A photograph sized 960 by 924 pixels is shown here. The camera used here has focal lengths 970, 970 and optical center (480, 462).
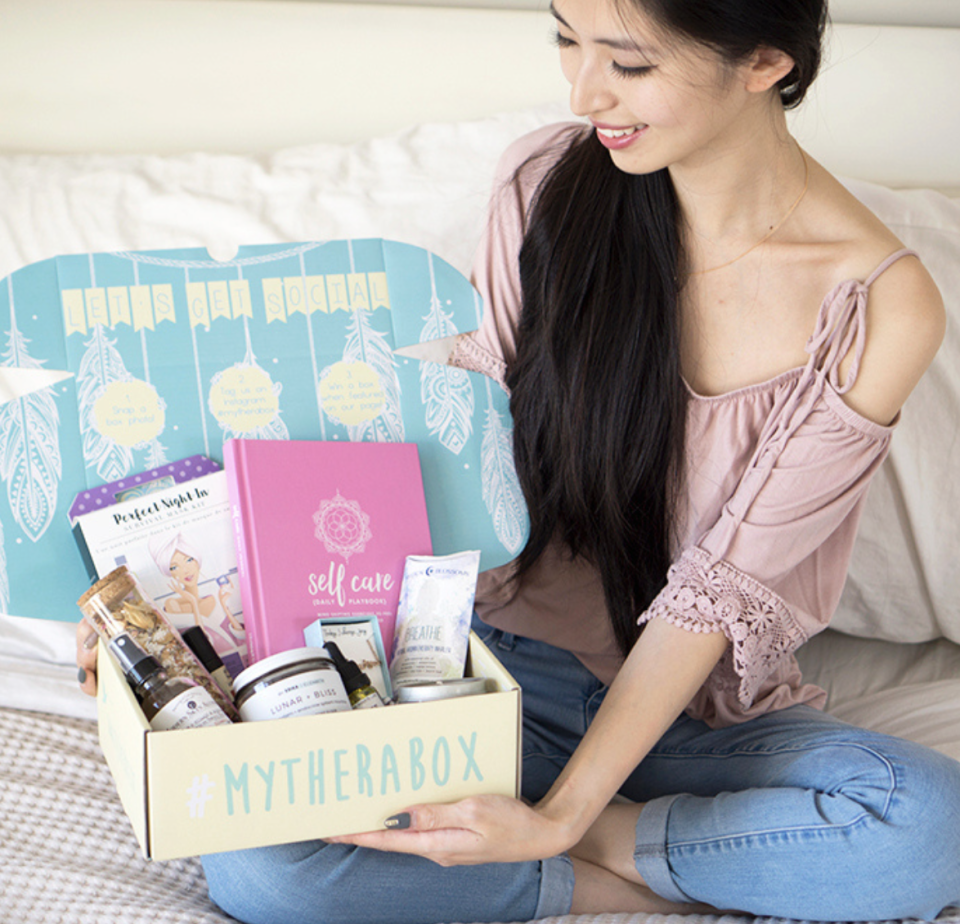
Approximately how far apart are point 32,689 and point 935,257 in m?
1.25

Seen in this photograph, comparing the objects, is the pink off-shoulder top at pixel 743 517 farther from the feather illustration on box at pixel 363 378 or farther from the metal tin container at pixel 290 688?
the metal tin container at pixel 290 688

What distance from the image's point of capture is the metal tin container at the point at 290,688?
0.67 meters

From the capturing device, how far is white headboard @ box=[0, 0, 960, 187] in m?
1.31

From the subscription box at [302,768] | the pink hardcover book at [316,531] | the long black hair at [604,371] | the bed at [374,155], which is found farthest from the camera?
the bed at [374,155]

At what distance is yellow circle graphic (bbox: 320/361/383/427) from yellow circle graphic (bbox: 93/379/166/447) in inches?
5.7

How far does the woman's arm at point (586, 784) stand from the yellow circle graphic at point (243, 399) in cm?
36

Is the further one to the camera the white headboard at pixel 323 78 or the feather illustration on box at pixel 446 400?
the white headboard at pixel 323 78

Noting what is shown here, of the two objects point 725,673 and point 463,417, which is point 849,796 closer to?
point 725,673

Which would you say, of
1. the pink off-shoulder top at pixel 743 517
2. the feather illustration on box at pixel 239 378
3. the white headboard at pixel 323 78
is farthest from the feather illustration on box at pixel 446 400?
the white headboard at pixel 323 78

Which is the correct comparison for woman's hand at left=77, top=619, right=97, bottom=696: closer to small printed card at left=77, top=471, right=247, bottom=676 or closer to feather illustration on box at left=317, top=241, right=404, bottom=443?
small printed card at left=77, top=471, right=247, bottom=676

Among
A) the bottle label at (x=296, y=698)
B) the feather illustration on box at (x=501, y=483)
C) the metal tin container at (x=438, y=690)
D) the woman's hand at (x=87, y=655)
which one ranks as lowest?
the woman's hand at (x=87, y=655)

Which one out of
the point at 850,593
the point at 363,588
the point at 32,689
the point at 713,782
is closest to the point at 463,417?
the point at 363,588

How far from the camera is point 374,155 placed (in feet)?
4.28

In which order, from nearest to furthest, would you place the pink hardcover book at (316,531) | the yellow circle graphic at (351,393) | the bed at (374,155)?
the pink hardcover book at (316,531) < the yellow circle graphic at (351,393) < the bed at (374,155)
